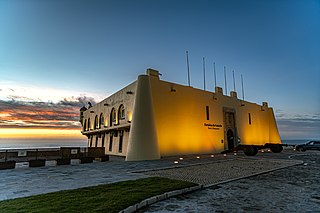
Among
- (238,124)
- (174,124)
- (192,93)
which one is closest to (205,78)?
(192,93)

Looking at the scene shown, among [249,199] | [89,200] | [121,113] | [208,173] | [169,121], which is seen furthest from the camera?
[121,113]

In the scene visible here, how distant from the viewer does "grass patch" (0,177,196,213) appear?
15.2ft

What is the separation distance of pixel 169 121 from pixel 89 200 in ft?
50.5

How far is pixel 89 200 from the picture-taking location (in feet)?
17.4

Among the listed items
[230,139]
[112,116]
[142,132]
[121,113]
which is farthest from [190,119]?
[112,116]

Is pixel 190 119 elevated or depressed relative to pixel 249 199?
elevated

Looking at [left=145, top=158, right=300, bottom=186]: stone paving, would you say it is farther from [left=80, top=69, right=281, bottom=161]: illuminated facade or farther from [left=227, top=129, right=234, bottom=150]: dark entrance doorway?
[left=227, top=129, right=234, bottom=150]: dark entrance doorway

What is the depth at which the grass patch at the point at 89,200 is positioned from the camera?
4.64 metres

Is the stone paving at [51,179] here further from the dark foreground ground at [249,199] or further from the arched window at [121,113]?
the arched window at [121,113]

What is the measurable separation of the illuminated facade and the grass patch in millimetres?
11172

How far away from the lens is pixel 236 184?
8.04 metres

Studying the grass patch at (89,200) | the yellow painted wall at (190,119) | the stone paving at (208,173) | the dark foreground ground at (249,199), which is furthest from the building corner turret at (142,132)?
the grass patch at (89,200)

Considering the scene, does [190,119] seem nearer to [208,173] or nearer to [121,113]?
[121,113]

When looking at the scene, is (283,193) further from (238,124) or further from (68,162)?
(238,124)
